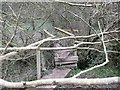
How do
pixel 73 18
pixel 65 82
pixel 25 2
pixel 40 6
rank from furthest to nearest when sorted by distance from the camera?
pixel 73 18
pixel 40 6
pixel 25 2
pixel 65 82

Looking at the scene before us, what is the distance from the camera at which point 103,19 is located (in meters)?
2.07

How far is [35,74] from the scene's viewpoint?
6.54 ft

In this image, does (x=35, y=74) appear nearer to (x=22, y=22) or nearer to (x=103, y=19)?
(x=22, y=22)

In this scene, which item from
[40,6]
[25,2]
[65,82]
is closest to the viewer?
[65,82]

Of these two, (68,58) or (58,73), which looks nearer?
(58,73)

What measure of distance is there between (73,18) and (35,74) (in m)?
0.50

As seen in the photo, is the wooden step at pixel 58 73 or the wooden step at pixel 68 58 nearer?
the wooden step at pixel 58 73

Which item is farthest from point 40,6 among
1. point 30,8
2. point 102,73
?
point 102,73

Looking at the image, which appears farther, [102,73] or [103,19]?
[103,19]

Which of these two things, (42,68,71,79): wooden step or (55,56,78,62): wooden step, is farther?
(55,56,78,62): wooden step

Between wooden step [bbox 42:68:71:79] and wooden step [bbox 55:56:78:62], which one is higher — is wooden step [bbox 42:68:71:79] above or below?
below

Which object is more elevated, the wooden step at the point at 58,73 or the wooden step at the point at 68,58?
Result: the wooden step at the point at 68,58

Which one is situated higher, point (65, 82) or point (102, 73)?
point (65, 82)

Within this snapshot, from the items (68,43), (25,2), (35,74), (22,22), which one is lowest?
(35,74)
